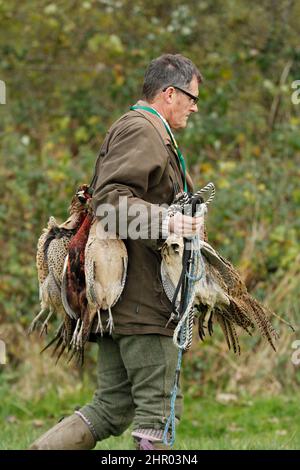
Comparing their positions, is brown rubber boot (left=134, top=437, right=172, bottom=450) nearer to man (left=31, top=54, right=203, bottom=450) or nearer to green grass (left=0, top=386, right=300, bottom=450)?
man (left=31, top=54, right=203, bottom=450)

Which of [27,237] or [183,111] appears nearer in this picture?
[183,111]

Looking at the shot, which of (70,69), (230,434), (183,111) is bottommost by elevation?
(230,434)

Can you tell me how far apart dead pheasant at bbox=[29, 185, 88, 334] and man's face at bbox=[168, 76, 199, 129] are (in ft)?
1.71

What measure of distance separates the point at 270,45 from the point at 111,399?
6.70 metres

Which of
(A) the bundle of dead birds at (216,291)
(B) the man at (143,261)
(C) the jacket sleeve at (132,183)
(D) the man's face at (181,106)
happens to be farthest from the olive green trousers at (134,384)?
(D) the man's face at (181,106)

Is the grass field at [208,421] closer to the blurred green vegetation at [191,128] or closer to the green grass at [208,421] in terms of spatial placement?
the green grass at [208,421]

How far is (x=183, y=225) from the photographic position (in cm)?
377

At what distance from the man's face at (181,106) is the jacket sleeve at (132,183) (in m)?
0.29

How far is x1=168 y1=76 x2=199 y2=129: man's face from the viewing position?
4156 mm

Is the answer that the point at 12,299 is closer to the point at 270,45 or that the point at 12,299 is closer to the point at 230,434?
the point at 230,434

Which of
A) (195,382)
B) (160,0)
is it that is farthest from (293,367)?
(160,0)
